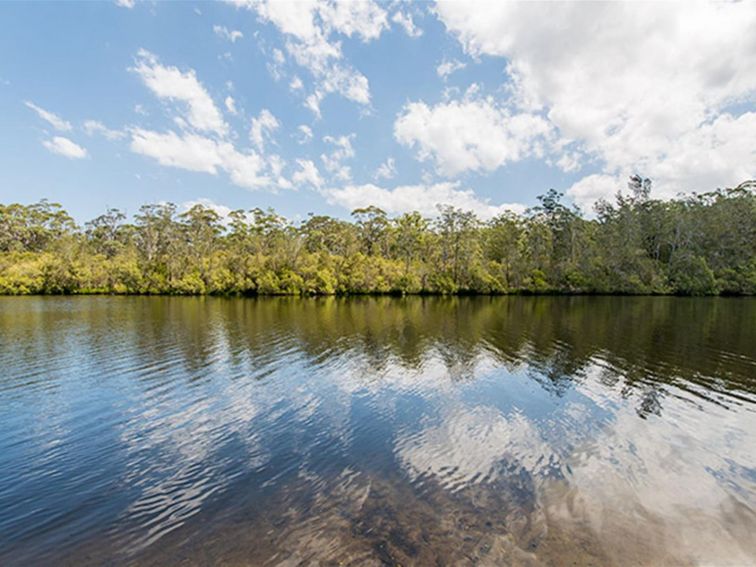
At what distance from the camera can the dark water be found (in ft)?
22.0

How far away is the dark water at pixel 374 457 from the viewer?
6715mm

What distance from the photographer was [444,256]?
81.2 metres

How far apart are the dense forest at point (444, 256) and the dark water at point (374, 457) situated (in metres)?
55.2

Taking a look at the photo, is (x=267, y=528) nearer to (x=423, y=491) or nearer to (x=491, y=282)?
(x=423, y=491)

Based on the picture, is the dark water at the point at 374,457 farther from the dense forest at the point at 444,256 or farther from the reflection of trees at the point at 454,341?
the dense forest at the point at 444,256

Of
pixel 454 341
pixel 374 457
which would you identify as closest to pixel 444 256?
pixel 454 341

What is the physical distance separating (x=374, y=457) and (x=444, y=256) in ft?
241

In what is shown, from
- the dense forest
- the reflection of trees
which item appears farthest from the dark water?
the dense forest

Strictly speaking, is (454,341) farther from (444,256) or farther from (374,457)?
(444,256)

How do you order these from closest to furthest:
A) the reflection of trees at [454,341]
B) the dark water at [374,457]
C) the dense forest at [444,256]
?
1. the dark water at [374,457]
2. the reflection of trees at [454,341]
3. the dense forest at [444,256]

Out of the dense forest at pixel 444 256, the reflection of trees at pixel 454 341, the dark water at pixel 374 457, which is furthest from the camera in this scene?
the dense forest at pixel 444 256

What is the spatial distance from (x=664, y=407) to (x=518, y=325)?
20.6 metres

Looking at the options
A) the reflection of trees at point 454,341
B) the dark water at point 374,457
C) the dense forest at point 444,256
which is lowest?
the dark water at point 374,457

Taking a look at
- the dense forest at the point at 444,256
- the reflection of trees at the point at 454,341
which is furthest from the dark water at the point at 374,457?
the dense forest at the point at 444,256
